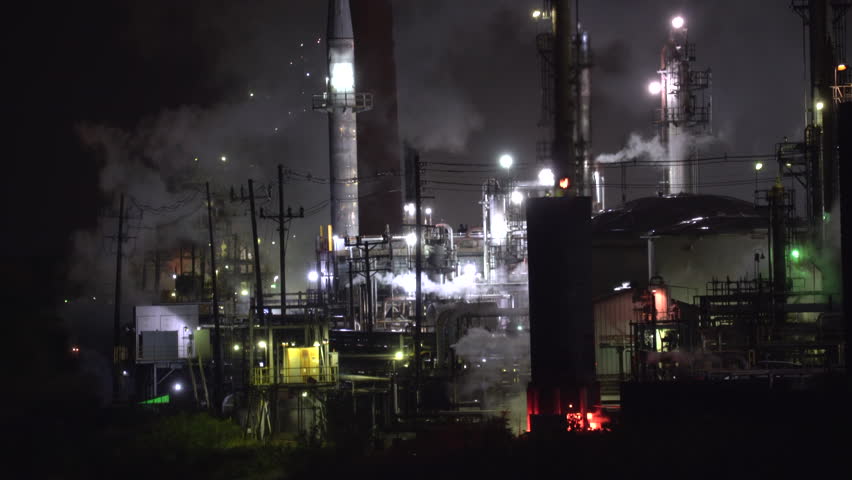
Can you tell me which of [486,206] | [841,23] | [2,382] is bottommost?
[2,382]

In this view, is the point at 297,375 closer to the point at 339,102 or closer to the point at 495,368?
the point at 495,368

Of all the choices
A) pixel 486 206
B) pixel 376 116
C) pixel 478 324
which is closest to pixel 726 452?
pixel 478 324

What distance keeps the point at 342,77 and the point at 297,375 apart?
25239mm

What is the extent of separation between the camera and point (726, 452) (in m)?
19.9

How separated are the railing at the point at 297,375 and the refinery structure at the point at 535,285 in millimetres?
79

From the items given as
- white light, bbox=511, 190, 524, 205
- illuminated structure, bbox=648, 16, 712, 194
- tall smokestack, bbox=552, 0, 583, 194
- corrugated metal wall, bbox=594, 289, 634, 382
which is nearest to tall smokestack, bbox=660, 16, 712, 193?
illuminated structure, bbox=648, 16, 712, 194

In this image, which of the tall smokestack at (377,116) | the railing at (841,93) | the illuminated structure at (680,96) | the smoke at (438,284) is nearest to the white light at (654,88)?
the illuminated structure at (680,96)

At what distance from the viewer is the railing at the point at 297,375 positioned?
30.8m

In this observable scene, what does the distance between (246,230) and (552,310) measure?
40.5m

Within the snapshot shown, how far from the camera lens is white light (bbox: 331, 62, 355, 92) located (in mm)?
52656

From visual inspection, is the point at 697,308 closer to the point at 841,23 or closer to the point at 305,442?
the point at 841,23

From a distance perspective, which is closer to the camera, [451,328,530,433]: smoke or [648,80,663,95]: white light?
[451,328,530,433]: smoke

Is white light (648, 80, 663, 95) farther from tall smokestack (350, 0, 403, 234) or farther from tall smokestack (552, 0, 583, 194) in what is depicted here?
tall smokestack (552, 0, 583, 194)

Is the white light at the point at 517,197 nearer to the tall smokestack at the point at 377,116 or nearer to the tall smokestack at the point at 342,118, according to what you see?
the tall smokestack at the point at 342,118
